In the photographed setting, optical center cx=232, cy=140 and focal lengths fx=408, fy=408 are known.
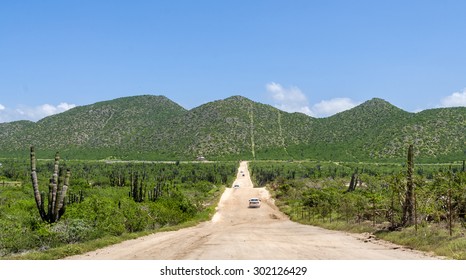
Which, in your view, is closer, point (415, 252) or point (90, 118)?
point (415, 252)

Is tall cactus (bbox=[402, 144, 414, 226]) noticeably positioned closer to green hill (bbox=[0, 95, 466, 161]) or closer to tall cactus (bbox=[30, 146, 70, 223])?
tall cactus (bbox=[30, 146, 70, 223])

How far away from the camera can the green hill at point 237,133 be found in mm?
117625

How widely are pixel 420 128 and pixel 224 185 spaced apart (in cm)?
7483

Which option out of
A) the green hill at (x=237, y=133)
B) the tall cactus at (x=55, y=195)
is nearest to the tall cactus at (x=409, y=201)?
the tall cactus at (x=55, y=195)

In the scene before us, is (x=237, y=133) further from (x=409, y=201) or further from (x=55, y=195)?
(x=55, y=195)

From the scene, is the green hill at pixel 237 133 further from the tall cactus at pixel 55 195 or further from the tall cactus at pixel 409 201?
the tall cactus at pixel 55 195

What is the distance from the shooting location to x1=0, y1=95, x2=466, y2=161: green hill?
118 metres

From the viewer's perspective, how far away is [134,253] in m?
14.9

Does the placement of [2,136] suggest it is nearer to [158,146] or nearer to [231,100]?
[158,146]

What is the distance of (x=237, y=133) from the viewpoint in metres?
148

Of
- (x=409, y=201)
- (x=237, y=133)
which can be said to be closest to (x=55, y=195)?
(x=409, y=201)

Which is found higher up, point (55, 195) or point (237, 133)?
point (237, 133)

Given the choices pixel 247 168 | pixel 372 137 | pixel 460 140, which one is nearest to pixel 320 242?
pixel 247 168

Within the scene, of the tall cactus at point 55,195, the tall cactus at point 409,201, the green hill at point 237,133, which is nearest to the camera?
the tall cactus at point 55,195
